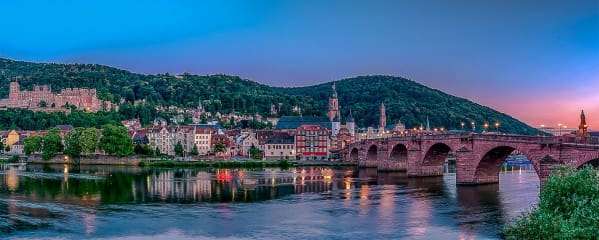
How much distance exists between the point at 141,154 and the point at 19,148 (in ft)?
142

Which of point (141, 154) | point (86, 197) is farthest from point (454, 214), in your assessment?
point (141, 154)

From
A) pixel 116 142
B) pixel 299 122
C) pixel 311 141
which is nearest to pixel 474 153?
pixel 116 142

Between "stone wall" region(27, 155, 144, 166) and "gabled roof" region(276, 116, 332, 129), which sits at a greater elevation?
"gabled roof" region(276, 116, 332, 129)

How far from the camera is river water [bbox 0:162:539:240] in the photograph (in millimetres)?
34406

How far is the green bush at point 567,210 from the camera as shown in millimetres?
25406

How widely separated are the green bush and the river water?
5.19m

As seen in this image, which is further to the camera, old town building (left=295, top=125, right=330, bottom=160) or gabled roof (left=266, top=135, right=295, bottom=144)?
gabled roof (left=266, top=135, right=295, bottom=144)

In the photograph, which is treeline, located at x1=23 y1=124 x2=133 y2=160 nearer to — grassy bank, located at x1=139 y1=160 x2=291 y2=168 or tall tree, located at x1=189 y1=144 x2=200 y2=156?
grassy bank, located at x1=139 y1=160 x2=291 y2=168

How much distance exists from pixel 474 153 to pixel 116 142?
65.5 m

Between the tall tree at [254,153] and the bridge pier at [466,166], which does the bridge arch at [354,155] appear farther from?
the bridge pier at [466,166]

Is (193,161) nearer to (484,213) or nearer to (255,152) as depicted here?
(255,152)

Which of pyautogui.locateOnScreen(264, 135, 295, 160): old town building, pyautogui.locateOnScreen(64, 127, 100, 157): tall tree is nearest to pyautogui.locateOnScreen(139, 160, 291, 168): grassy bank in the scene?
pyautogui.locateOnScreen(64, 127, 100, 157): tall tree

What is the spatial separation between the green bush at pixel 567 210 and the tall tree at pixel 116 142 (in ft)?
279

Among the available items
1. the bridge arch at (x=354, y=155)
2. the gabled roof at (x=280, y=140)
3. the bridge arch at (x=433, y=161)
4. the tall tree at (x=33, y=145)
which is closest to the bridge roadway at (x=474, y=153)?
the bridge arch at (x=433, y=161)
